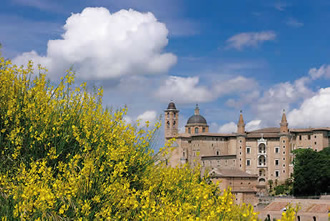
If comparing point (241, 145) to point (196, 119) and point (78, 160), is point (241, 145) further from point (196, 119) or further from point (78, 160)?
point (78, 160)

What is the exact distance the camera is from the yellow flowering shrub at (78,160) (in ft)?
38.5

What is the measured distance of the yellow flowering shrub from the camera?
11734 mm

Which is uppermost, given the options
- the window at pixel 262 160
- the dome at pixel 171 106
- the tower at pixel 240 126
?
the dome at pixel 171 106

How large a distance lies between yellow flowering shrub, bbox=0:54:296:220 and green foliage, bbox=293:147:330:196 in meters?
54.2

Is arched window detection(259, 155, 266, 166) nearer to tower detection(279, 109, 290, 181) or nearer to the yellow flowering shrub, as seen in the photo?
tower detection(279, 109, 290, 181)

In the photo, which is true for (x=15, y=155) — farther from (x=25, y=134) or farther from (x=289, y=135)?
(x=289, y=135)

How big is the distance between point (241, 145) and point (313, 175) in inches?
1471

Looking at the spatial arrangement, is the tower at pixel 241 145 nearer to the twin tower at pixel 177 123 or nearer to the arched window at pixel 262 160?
the arched window at pixel 262 160

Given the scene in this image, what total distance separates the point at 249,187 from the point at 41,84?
63.9m

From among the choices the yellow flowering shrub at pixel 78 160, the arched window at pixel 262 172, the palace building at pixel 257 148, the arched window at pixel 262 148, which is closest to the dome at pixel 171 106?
the palace building at pixel 257 148

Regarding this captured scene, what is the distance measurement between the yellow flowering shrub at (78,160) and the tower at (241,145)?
87.7 meters

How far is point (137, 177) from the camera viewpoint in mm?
14852

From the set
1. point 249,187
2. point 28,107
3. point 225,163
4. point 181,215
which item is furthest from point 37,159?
point 225,163

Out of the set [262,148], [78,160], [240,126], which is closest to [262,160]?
[262,148]
